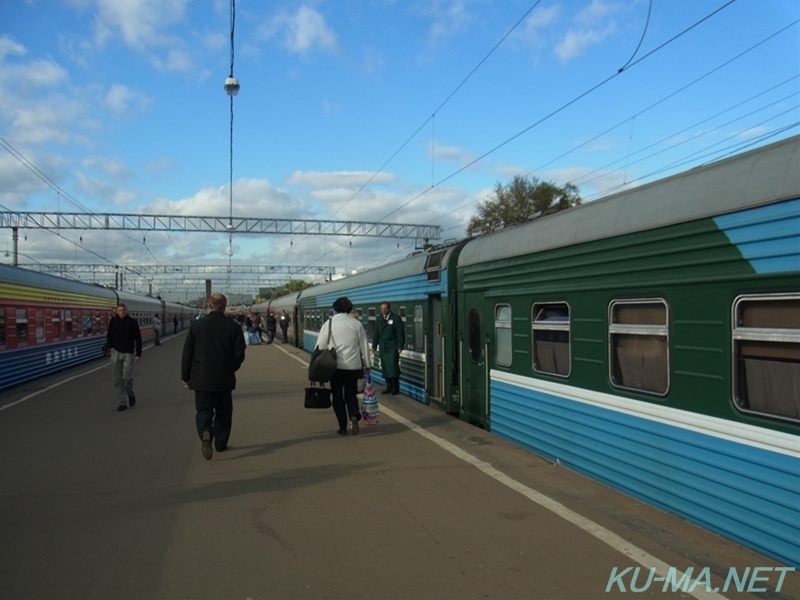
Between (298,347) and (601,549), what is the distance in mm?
29875

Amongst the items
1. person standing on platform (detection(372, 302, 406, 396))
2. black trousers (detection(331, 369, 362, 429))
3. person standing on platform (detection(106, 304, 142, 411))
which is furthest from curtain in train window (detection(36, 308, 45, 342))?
black trousers (detection(331, 369, 362, 429))

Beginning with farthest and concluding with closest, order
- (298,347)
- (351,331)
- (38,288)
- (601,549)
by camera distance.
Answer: (298,347) < (38,288) < (351,331) < (601,549)

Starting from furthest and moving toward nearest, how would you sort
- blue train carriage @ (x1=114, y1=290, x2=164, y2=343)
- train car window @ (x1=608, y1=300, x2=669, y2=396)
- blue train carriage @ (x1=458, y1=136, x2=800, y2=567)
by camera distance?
blue train carriage @ (x1=114, y1=290, x2=164, y2=343)
train car window @ (x1=608, y1=300, x2=669, y2=396)
blue train carriage @ (x1=458, y1=136, x2=800, y2=567)

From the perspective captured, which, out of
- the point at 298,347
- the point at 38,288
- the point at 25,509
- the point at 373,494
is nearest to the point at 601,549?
the point at 373,494

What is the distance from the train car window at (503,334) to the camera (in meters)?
8.49

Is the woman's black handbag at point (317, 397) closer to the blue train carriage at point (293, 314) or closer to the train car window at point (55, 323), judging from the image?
the train car window at point (55, 323)

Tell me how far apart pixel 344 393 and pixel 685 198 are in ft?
17.7

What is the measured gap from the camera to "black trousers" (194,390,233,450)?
7.90 m

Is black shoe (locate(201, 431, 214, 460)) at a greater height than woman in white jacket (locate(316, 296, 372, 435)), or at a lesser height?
lesser

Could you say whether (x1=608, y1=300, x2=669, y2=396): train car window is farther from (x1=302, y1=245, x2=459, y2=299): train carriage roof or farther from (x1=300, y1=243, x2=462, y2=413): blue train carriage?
(x1=302, y1=245, x2=459, y2=299): train carriage roof

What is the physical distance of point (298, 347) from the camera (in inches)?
1339

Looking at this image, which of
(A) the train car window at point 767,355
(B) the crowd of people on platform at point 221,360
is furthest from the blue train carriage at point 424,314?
(A) the train car window at point 767,355

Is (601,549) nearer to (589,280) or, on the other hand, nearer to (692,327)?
(692,327)

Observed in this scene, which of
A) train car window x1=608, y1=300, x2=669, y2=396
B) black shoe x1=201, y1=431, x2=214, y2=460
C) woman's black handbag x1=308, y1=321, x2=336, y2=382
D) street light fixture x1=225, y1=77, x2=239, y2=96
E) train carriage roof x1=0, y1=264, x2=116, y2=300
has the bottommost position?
black shoe x1=201, y1=431, x2=214, y2=460
